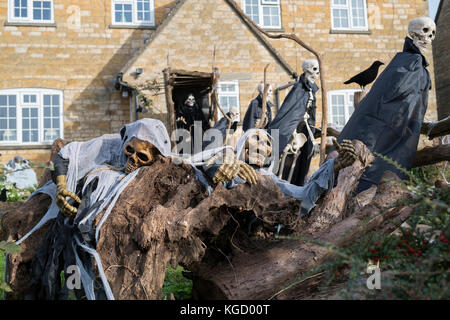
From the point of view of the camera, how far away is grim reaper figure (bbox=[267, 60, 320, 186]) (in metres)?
8.46

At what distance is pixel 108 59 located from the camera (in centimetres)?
1805

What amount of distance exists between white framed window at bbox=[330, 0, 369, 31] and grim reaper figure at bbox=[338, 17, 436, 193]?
13.4 m

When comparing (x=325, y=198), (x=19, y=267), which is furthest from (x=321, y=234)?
(x=19, y=267)

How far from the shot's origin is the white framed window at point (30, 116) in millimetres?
17141

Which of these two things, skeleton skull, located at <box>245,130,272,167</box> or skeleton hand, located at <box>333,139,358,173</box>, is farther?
skeleton skull, located at <box>245,130,272,167</box>

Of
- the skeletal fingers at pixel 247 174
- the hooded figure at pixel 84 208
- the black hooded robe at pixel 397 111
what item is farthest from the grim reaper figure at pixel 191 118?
the skeletal fingers at pixel 247 174

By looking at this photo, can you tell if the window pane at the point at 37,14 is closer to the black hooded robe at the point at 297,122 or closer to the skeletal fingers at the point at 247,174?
the black hooded robe at the point at 297,122

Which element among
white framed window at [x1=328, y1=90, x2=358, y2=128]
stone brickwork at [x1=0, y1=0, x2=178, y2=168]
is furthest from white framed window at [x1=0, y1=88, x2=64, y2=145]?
white framed window at [x1=328, y1=90, x2=358, y2=128]

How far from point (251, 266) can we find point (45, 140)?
1445 cm

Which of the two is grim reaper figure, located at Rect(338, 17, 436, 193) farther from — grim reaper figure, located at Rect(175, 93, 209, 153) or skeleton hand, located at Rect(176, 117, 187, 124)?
skeleton hand, located at Rect(176, 117, 187, 124)

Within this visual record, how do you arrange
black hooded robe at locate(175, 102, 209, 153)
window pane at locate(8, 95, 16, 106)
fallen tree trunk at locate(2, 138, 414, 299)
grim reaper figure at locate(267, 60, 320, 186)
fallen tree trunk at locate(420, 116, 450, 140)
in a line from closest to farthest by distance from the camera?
fallen tree trunk at locate(2, 138, 414, 299), fallen tree trunk at locate(420, 116, 450, 140), grim reaper figure at locate(267, 60, 320, 186), black hooded robe at locate(175, 102, 209, 153), window pane at locate(8, 95, 16, 106)

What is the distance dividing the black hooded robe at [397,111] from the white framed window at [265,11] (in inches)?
501
